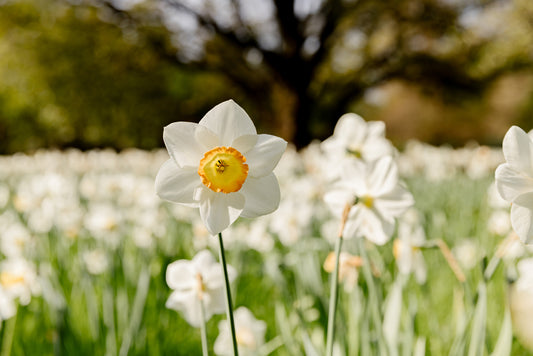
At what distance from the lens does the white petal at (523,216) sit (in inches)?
21.3

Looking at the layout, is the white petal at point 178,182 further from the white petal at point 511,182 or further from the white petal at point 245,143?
the white petal at point 511,182

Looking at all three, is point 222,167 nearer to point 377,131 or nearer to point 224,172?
point 224,172

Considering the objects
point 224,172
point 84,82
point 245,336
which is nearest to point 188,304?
point 245,336

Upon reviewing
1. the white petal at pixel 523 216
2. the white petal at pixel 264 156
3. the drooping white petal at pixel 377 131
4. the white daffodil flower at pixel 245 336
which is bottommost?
the white daffodil flower at pixel 245 336

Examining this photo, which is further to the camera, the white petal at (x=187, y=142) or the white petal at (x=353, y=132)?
the white petal at (x=353, y=132)

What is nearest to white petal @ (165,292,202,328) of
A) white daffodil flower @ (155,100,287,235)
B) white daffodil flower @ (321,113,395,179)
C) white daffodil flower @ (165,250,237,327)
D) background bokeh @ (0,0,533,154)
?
white daffodil flower @ (165,250,237,327)

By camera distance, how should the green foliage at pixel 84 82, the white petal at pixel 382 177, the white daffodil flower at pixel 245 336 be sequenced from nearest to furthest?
the white petal at pixel 382 177 < the white daffodil flower at pixel 245 336 < the green foliage at pixel 84 82

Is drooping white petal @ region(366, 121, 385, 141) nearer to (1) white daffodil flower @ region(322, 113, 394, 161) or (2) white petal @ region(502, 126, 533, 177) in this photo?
(1) white daffodil flower @ region(322, 113, 394, 161)

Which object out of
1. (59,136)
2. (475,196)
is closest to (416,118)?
(59,136)

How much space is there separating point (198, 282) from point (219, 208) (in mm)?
247

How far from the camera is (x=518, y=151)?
1.82 ft

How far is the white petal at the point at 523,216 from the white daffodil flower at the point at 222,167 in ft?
0.93

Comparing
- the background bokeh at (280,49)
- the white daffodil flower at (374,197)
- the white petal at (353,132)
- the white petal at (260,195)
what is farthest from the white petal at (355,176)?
the background bokeh at (280,49)

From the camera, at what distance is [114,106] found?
13883mm
